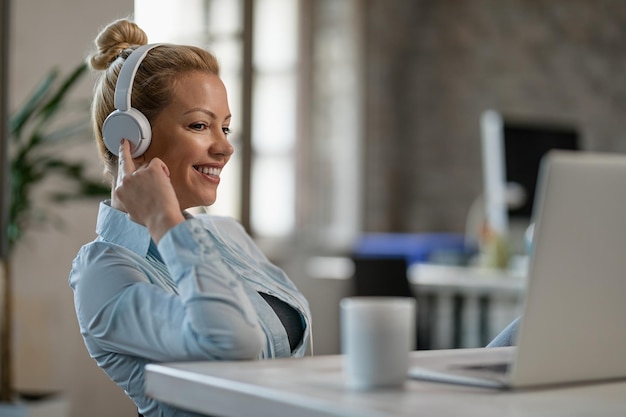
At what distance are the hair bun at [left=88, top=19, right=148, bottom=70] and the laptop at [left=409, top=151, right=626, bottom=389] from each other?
2.98ft

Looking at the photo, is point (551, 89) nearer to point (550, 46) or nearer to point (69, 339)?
point (550, 46)

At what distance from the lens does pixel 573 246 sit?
993 mm

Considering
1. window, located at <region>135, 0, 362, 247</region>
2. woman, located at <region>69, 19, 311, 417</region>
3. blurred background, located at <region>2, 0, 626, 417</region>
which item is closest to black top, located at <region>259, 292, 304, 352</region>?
woman, located at <region>69, 19, 311, 417</region>

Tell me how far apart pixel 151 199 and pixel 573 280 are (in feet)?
2.00

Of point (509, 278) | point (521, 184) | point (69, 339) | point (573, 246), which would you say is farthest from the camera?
point (521, 184)

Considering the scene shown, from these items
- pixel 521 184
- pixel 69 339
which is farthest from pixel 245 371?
pixel 521 184

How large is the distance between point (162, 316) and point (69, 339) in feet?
7.42

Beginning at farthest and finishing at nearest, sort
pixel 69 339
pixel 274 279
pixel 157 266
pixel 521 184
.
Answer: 1. pixel 521 184
2. pixel 69 339
3. pixel 274 279
4. pixel 157 266

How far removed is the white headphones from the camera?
1.52 m

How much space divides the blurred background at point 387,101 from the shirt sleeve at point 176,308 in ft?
15.9

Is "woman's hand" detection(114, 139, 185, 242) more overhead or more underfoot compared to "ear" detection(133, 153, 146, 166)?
more underfoot

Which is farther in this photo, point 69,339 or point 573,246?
point 69,339

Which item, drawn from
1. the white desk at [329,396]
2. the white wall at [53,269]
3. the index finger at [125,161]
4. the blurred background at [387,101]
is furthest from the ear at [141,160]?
the blurred background at [387,101]

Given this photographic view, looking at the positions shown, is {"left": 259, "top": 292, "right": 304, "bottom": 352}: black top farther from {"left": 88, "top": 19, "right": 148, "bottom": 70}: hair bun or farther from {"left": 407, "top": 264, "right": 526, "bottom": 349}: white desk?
{"left": 407, "top": 264, "right": 526, "bottom": 349}: white desk
